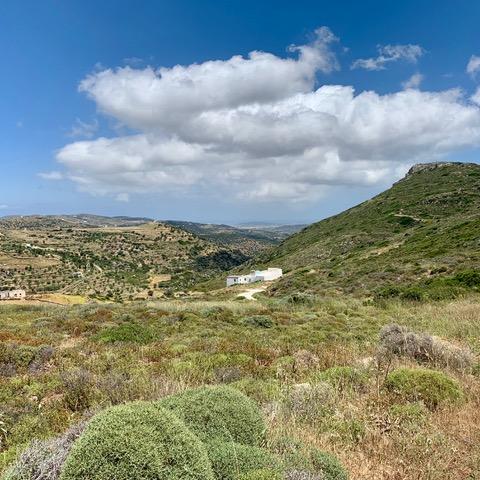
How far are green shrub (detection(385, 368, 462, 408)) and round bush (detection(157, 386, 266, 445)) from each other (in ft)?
8.68

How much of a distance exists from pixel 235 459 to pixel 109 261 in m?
135

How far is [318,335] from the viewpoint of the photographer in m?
13.7

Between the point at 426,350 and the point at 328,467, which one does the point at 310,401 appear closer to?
the point at 328,467

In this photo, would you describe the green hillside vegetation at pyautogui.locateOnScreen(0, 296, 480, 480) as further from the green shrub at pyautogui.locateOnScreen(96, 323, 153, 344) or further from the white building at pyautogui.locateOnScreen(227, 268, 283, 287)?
the white building at pyautogui.locateOnScreen(227, 268, 283, 287)

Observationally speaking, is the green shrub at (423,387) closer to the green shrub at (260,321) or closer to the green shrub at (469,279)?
the green shrub at (260,321)

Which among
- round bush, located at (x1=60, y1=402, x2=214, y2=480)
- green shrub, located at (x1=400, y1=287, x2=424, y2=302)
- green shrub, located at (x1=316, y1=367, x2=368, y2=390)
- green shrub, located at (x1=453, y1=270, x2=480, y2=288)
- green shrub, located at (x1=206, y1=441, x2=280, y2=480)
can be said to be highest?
round bush, located at (x1=60, y1=402, x2=214, y2=480)

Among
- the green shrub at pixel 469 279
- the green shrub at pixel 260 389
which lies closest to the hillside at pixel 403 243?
the green shrub at pixel 469 279

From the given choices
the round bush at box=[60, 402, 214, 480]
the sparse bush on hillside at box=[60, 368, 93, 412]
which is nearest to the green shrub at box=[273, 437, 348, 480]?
the round bush at box=[60, 402, 214, 480]

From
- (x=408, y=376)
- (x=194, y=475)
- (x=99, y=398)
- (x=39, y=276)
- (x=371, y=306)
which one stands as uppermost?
(x=194, y=475)

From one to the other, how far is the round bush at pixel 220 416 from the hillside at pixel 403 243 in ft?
67.9

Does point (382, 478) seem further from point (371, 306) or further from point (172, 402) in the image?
point (371, 306)

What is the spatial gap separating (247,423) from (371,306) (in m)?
21.0

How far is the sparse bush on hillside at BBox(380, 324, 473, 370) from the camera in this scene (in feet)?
23.9

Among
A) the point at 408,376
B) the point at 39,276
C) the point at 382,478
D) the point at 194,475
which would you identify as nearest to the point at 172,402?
the point at 194,475
